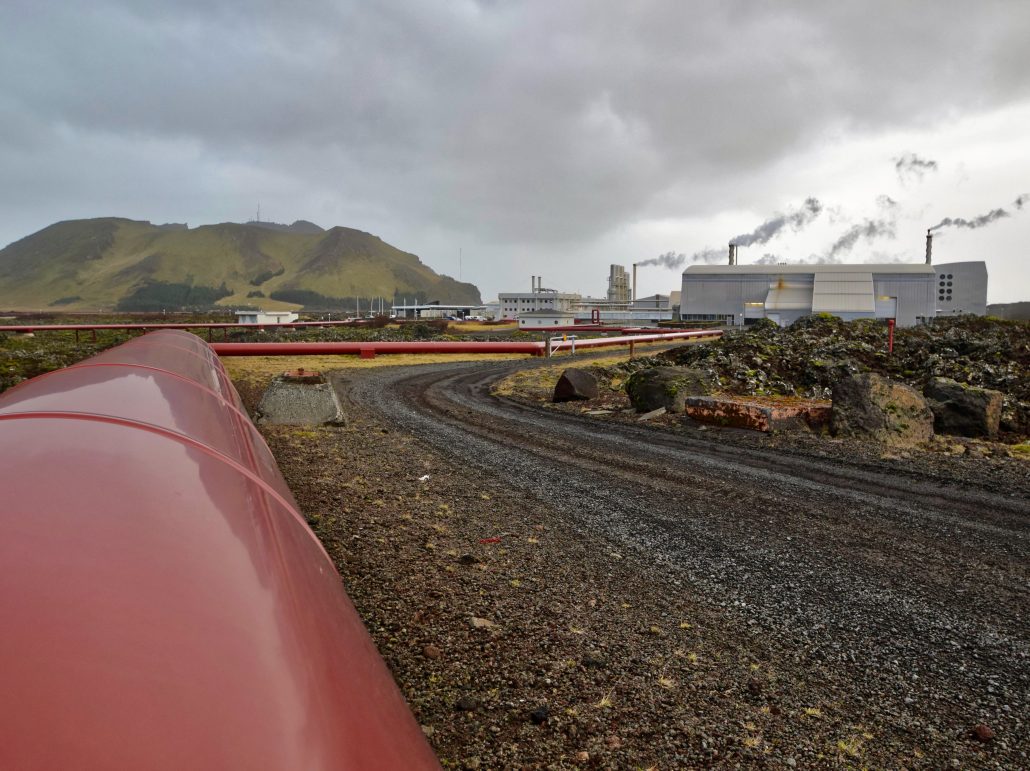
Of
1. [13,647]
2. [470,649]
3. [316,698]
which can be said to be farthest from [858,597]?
[13,647]

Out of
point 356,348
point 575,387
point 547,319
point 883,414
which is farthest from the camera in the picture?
point 547,319

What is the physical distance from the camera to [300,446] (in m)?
8.95

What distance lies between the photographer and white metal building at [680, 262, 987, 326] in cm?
6881

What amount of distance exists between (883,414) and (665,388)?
12.6 feet

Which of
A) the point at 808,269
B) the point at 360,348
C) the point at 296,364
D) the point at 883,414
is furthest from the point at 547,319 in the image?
the point at 883,414

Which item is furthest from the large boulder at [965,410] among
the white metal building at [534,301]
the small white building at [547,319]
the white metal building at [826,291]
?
the white metal building at [534,301]

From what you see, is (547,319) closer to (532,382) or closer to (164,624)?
(532,382)

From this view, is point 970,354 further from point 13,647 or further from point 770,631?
point 13,647

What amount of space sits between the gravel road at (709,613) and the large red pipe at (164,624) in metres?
1.66

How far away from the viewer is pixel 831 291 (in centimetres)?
6931

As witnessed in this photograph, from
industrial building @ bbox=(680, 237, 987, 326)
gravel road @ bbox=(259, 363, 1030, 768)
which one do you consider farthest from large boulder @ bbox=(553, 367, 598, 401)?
industrial building @ bbox=(680, 237, 987, 326)

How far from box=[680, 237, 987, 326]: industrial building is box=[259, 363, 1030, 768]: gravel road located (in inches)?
2565

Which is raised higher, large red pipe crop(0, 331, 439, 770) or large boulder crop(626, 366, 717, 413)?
large red pipe crop(0, 331, 439, 770)

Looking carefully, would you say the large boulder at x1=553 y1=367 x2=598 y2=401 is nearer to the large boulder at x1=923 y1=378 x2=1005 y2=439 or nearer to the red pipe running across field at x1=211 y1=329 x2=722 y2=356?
the large boulder at x1=923 y1=378 x2=1005 y2=439
